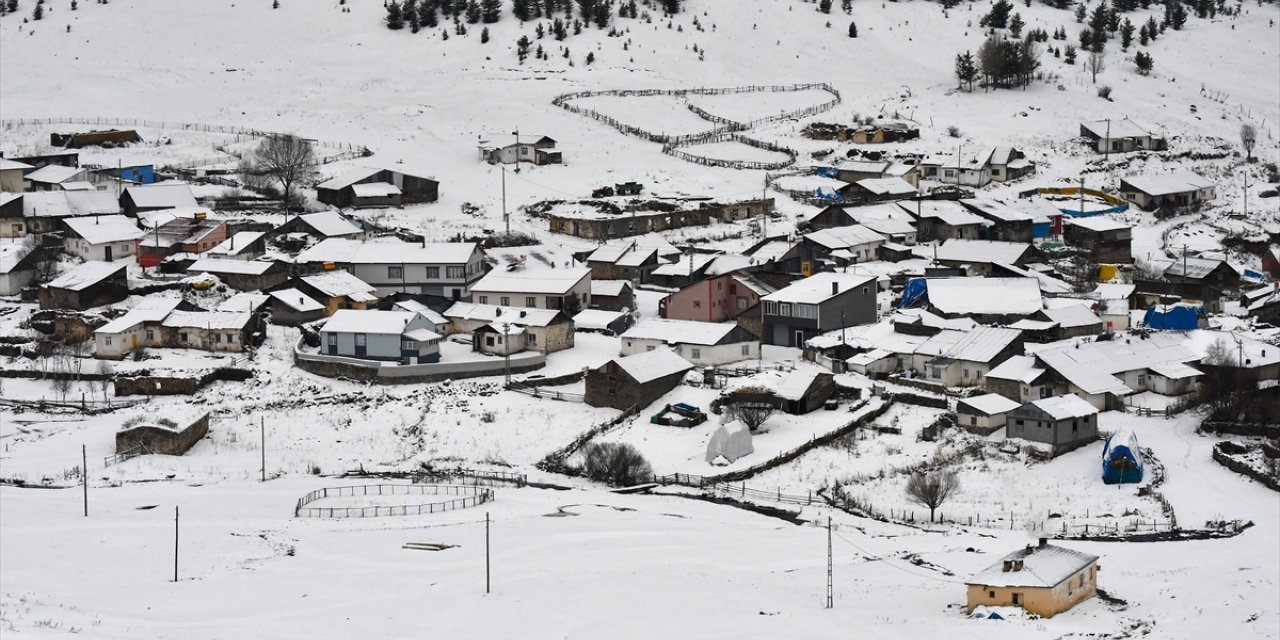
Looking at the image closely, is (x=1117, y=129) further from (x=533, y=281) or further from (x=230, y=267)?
(x=230, y=267)

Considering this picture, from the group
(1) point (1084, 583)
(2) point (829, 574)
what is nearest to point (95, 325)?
(2) point (829, 574)

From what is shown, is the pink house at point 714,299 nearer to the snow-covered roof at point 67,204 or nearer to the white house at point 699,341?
the white house at point 699,341

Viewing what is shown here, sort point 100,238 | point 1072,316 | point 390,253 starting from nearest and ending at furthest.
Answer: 1. point 1072,316
2. point 390,253
3. point 100,238

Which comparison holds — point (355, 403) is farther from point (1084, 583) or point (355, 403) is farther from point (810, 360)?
point (1084, 583)

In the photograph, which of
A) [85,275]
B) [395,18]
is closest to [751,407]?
[85,275]

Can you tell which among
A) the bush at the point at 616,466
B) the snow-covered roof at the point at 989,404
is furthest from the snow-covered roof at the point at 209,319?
the snow-covered roof at the point at 989,404

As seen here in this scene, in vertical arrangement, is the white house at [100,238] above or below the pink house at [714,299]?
above

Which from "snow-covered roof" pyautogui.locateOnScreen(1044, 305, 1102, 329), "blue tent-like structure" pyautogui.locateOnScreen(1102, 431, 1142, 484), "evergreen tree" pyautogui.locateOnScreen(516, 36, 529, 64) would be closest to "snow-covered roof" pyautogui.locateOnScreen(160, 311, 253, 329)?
"snow-covered roof" pyautogui.locateOnScreen(1044, 305, 1102, 329)
